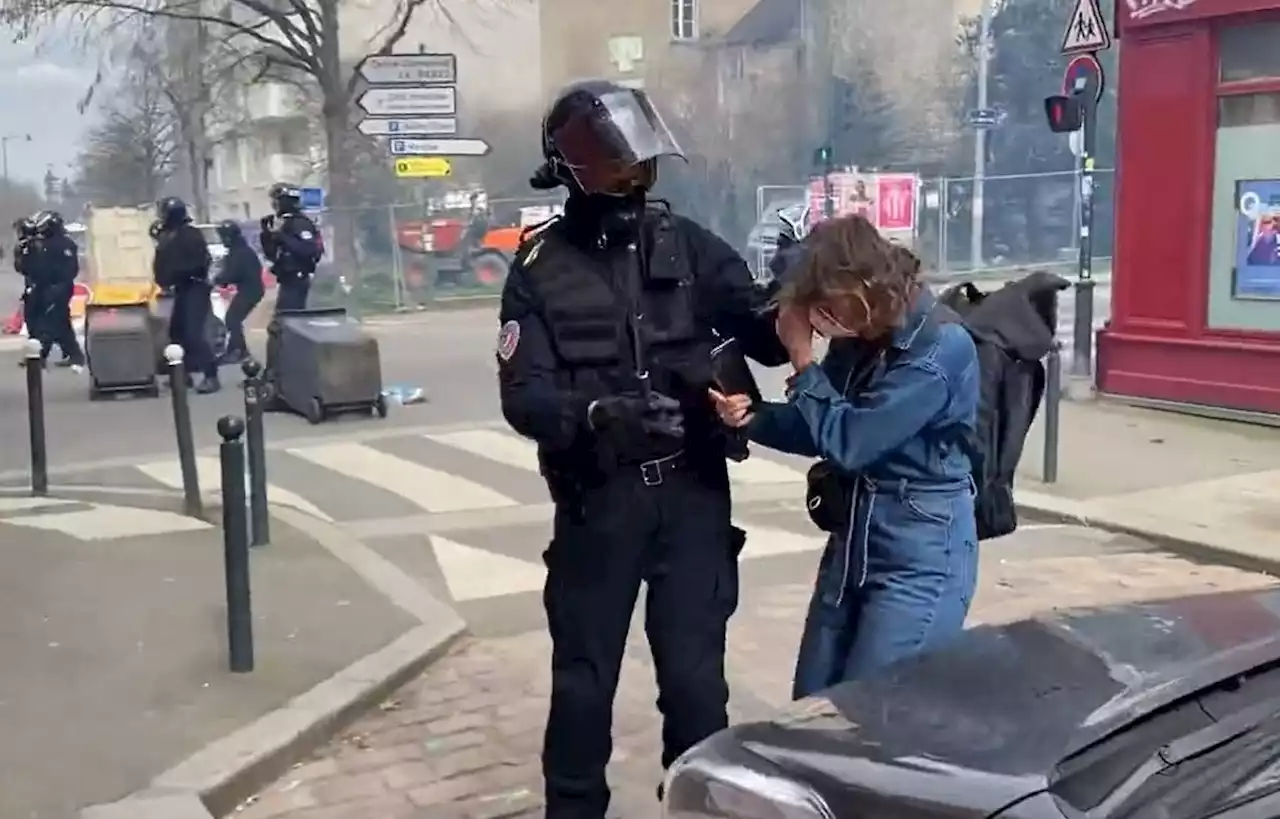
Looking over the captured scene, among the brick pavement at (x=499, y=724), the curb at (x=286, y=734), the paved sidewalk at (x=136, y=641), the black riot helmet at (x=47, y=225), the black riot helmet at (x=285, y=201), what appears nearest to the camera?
the curb at (x=286, y=734)

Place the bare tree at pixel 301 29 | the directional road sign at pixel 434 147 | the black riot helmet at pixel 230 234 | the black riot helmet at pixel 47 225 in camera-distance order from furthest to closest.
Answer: the bare tree at pixel 301 29
the black riot helmet at pixel 47 225
the black riot helmet at pixel 230 234
the directional road sign at pixel 434 147

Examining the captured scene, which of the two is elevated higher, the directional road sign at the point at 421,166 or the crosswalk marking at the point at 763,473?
the directional road sign at the point at 421,166

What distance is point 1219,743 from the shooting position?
213 centimetres

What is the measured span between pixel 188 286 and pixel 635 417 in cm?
1228

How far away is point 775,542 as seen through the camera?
25.9 feet

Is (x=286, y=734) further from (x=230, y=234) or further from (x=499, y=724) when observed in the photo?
(x=230, y=234)

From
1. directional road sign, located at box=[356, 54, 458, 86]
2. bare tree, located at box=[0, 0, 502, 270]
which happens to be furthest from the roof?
directional road sign, located at box=[356, 54, 458, 86]

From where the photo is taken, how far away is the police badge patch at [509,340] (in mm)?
3494

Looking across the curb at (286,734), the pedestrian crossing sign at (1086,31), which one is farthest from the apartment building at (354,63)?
the curb at (286,734)

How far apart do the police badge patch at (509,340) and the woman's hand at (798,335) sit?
2.12 ft

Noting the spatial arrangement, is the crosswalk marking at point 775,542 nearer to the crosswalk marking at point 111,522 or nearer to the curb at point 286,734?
the curb at point 286,734

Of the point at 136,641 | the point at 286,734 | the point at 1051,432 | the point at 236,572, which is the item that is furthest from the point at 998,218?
the point at 286,734

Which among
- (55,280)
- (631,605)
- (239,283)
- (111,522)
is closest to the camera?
(631,605)

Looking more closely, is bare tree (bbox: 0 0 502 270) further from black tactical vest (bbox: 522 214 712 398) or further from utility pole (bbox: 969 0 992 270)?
black tactical vest (bbox: 522 214 712 398)
